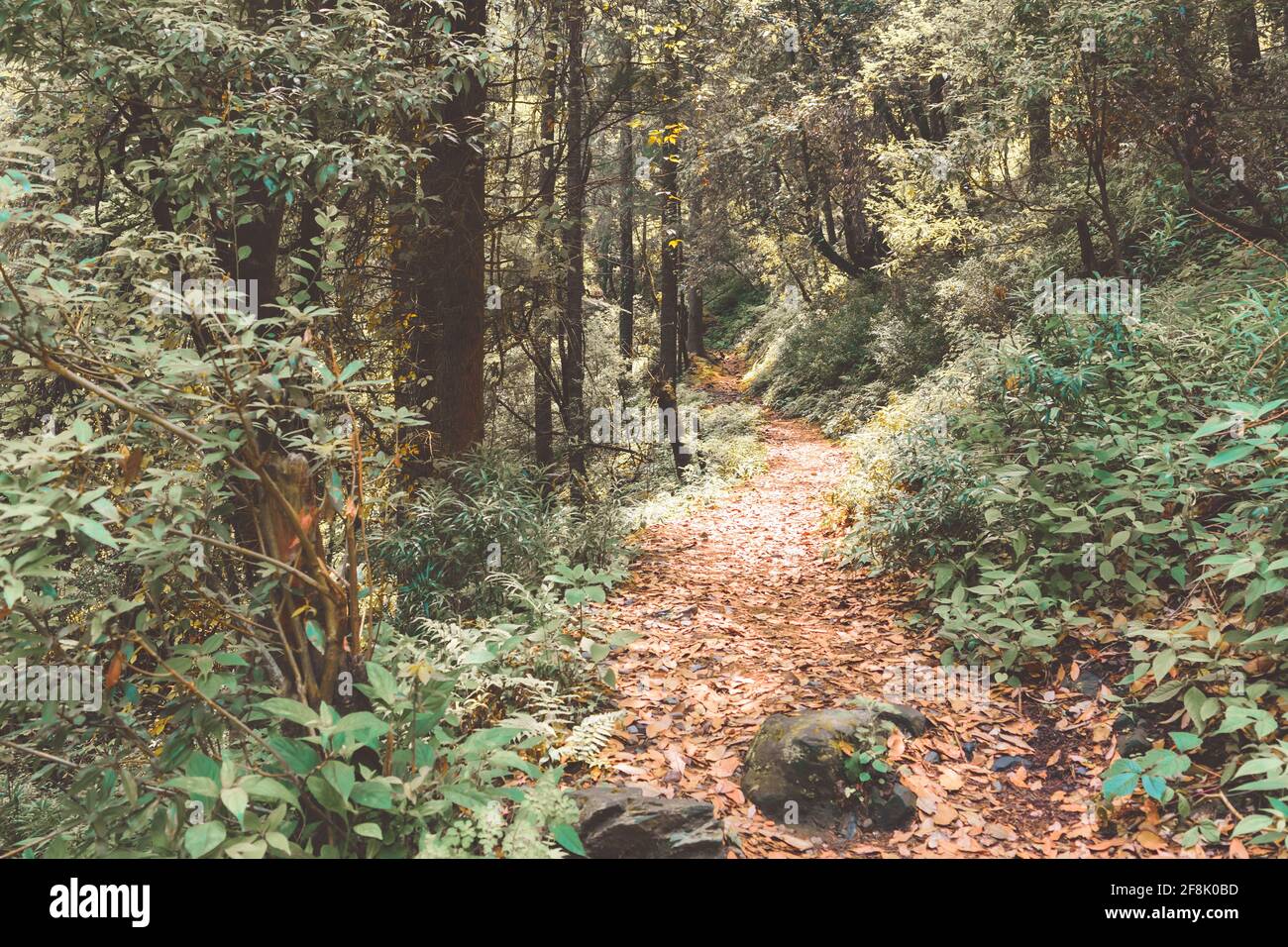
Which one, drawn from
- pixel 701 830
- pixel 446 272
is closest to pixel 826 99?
pixel 446 272

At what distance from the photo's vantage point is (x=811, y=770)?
13.3 ft

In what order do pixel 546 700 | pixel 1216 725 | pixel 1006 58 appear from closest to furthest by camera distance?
1. pixel 1216 725
2. pixel 546 700
3. pixel 1006 58

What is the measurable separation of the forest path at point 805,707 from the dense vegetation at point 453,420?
31 centimetres

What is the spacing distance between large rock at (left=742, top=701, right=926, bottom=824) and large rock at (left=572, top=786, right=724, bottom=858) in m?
0.62

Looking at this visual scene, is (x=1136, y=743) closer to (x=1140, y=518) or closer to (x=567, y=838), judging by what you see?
(x=1140, y=518)

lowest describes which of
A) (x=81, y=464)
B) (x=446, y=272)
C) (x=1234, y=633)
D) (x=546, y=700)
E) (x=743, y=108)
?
(x=546, y=700)

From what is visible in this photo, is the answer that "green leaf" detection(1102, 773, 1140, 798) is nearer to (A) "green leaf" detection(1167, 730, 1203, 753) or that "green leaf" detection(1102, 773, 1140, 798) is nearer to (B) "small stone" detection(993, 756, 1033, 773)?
(A) "green leaf" detection(1167, 730, 1203, 753)

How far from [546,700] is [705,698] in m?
1.23

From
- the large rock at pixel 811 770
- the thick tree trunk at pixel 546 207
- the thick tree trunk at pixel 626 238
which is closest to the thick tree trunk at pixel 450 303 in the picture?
the thick tree trunk at pixel 546 207

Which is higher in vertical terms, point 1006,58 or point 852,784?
point 1006,58

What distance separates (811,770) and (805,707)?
872 millimetres

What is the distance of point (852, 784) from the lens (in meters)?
4.04
